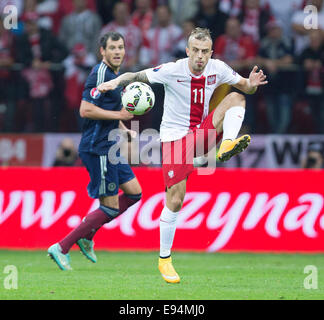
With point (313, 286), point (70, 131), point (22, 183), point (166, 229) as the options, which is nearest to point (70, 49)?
point (70, 131)

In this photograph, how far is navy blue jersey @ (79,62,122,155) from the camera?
873cm

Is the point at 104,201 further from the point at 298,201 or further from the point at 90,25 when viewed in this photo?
the point at 90,25

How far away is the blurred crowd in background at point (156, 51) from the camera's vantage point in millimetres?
13055

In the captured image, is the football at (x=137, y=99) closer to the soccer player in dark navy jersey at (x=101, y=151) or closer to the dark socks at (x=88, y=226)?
the soccer player in dark navy jersey at (x=101, y=151)

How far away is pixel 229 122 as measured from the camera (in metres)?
8.02

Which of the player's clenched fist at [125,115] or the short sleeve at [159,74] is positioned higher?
the short sleeve at [159,74]

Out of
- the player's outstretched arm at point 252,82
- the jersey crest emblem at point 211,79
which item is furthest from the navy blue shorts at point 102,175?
the player's outstretched arm at point 252,82

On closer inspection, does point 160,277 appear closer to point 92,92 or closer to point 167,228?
point 167,228

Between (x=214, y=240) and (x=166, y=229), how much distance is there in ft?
10.7

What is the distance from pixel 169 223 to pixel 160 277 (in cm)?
65

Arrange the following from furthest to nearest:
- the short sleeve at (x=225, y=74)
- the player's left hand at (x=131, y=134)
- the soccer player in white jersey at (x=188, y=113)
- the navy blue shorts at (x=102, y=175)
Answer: the player's left hand at (x=131, y=134) → the navy blue shorts at (x=102, y=175) → the short sleeve at (x=225, y=74) → the soccer player in white jersey at (x=188, y=113)

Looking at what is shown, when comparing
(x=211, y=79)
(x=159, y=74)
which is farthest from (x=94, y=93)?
(x=211, y=79)

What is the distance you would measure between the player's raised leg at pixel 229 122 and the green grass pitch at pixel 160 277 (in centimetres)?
127

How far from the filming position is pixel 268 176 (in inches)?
450
